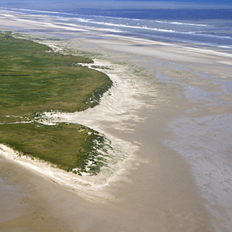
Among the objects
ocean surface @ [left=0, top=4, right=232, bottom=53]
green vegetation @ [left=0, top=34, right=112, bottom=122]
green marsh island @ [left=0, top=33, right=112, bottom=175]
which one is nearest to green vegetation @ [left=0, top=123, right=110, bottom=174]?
green marsh island @ [left=0, top=33, right=112, bottom=175]

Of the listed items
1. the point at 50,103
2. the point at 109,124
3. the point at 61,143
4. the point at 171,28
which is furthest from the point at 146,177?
the point at 171,28

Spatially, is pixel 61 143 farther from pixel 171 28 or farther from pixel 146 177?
pixel 171 28

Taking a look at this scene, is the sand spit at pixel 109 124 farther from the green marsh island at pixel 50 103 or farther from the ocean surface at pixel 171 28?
the ocean surface at pixel 171 28

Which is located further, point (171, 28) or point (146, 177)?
point (171, 28)

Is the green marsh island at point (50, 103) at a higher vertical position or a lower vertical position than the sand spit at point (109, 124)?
higher

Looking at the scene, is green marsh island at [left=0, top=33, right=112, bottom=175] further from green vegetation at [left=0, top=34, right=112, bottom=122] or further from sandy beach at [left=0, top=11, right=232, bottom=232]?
sandy beach at [left=0, top=11, right=232, bottom=232]

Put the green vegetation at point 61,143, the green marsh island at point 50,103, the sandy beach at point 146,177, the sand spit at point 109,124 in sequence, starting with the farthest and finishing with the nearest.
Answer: the green marsh island at point 50,103, the green vegetation at point 61,143, the sand spit at point 109,124, the sandy beach at point 146,177

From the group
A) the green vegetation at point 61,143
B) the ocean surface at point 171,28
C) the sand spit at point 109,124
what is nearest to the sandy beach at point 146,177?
the sand spit at point 109,124

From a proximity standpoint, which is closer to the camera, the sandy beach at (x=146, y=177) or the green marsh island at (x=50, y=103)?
the sandy beach at (x=146, y=177)

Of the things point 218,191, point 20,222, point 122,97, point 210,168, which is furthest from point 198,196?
point 122,97
